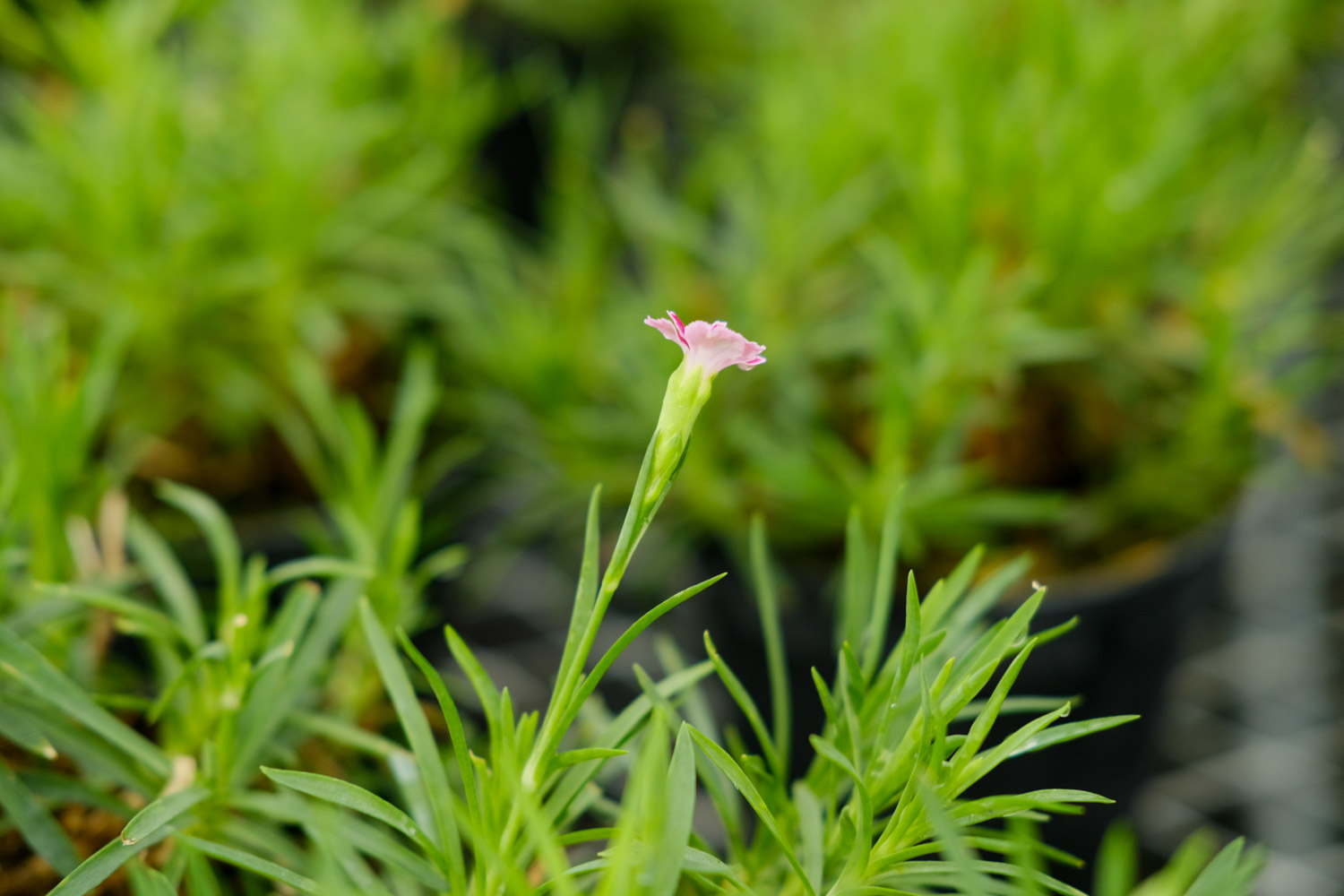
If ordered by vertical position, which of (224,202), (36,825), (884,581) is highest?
(224,202)

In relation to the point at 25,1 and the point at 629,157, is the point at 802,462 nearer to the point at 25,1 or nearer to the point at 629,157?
the point at 629,157

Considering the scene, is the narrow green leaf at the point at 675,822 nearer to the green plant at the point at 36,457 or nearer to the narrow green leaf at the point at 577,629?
the narrow green leaf at the point at 577,629

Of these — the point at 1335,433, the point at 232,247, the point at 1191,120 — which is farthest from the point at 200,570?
the point at 1335,433

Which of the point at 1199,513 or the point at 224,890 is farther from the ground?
the point at 1199,513

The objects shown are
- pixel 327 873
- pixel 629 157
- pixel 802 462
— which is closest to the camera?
pixel 327 873

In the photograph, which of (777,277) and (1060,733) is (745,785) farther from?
(777,277)

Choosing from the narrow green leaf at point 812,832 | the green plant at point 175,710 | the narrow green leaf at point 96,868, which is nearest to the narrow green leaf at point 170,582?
the green plant at point 175,710

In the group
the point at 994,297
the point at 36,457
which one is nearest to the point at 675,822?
the point at 36,457
